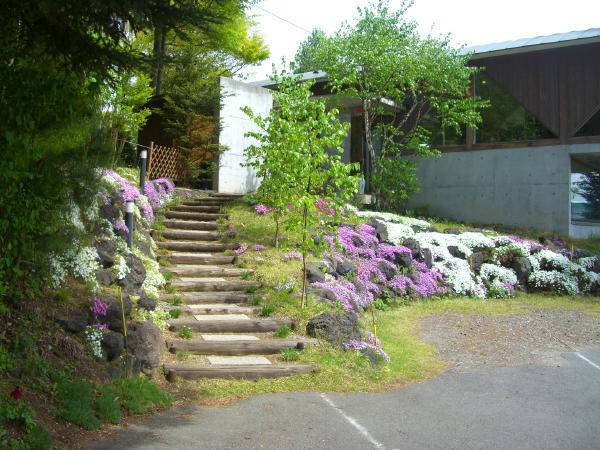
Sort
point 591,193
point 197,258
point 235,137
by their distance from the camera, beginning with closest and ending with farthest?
1. point 197,258
2. point 235,137
3. point 591,193

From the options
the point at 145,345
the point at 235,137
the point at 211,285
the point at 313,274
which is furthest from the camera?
the point at 235,137

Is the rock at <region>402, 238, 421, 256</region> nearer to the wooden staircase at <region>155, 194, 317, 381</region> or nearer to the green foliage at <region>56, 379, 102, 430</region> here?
the wooden staircase at <region>155, 194, 317, 381</region>

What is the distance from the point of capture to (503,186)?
1931cm

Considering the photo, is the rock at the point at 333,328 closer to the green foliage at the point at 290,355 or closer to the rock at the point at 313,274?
the green foliage at the point at 290,355

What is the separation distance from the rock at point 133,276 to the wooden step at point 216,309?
2.80ft

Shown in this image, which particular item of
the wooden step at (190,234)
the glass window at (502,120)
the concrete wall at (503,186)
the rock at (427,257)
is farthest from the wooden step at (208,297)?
the glass window at (502,120)

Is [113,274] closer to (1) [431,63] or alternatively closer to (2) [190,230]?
(2) [190,230]

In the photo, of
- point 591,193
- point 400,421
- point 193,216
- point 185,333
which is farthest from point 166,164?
point 591,193

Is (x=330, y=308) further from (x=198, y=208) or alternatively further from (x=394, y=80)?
(x=394, y=80)

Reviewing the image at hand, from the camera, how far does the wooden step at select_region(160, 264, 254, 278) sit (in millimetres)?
10227

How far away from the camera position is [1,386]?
15.5 feet

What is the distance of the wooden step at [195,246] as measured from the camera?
454 inches

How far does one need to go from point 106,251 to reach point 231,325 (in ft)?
6.41

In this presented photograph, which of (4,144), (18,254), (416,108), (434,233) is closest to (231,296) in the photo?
(18,254)
